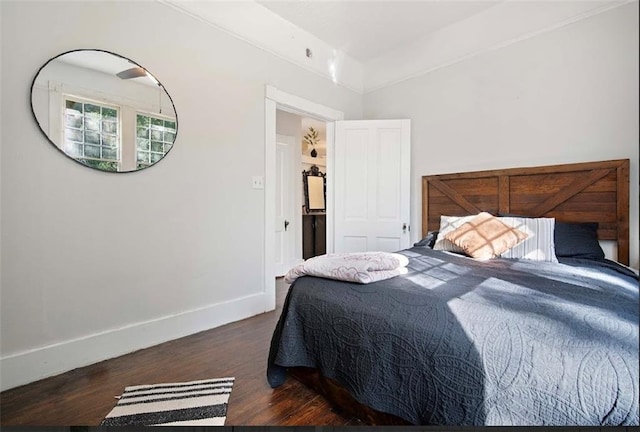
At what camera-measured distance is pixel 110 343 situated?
158 centimetres

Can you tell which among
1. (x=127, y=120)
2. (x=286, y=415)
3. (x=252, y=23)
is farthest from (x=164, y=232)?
(x=252, y=23)

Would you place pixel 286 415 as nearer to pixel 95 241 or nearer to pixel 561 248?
pixel 561 248

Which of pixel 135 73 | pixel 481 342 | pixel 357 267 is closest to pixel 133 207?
pixel 135 73

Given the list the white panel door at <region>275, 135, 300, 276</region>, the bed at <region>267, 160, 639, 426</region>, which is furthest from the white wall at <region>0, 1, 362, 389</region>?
the bed at <region>267, 160, 639, 426</region>

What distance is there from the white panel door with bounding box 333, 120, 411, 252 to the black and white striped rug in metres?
1.32

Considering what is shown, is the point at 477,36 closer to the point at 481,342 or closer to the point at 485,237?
the point at 485,237

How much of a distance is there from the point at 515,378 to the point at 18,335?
2.01m

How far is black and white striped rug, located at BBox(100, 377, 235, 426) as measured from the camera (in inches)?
34.1

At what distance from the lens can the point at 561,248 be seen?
108 centimetres

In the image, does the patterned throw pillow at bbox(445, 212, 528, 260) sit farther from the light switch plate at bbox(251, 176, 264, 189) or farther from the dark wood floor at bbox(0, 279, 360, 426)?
the light switch plate at bbox(251, 176, 264, 189)

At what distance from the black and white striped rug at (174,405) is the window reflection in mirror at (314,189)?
1083mm

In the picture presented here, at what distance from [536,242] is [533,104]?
0.70m

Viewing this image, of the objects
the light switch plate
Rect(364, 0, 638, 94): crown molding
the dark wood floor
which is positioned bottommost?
the dark wood floor

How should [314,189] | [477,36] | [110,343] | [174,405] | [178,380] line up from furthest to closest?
1. [314,189]
2. [477,36]
3. [110,343]
4. [178,380]
5. [174,405]
